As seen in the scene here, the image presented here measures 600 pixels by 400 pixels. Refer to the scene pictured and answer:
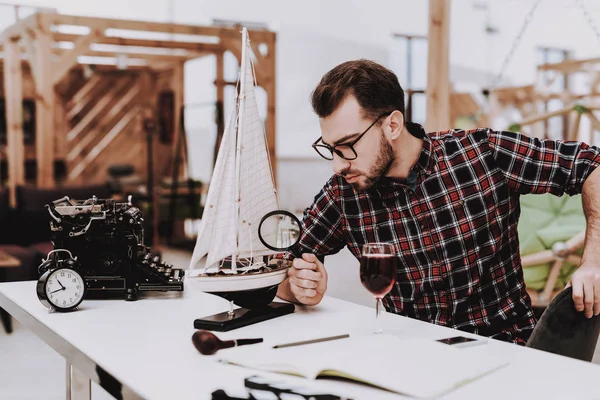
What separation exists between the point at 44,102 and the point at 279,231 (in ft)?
18.9

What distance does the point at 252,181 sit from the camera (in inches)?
65.2

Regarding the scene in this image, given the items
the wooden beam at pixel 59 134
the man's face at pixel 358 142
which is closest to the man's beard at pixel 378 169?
the man's face at pixel 358 142

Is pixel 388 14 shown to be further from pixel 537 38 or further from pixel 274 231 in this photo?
pixel 274 231

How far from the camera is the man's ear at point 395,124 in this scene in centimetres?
190

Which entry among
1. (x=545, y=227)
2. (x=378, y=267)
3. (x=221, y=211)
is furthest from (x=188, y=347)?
(x=545, y=227)

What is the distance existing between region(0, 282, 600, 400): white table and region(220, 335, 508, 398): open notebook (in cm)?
2

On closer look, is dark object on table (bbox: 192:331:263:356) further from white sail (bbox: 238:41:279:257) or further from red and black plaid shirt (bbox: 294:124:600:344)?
red and black plaid shirt (bbox: 294:124:600:344)

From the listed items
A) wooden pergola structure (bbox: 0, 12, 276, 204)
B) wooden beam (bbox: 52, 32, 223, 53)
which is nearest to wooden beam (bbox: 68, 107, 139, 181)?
wooden pergola structure (bbox: 0, 12, 276, 204)

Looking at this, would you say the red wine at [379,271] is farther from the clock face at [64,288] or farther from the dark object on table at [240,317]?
the clock face at [64,288]

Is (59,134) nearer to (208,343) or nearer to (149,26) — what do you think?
(149,26)

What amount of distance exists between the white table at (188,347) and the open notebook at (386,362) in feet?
0.06

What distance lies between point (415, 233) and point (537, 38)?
41.7ft

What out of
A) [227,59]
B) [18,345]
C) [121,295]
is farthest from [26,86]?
[121,295]

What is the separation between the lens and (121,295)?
6.54 feet
